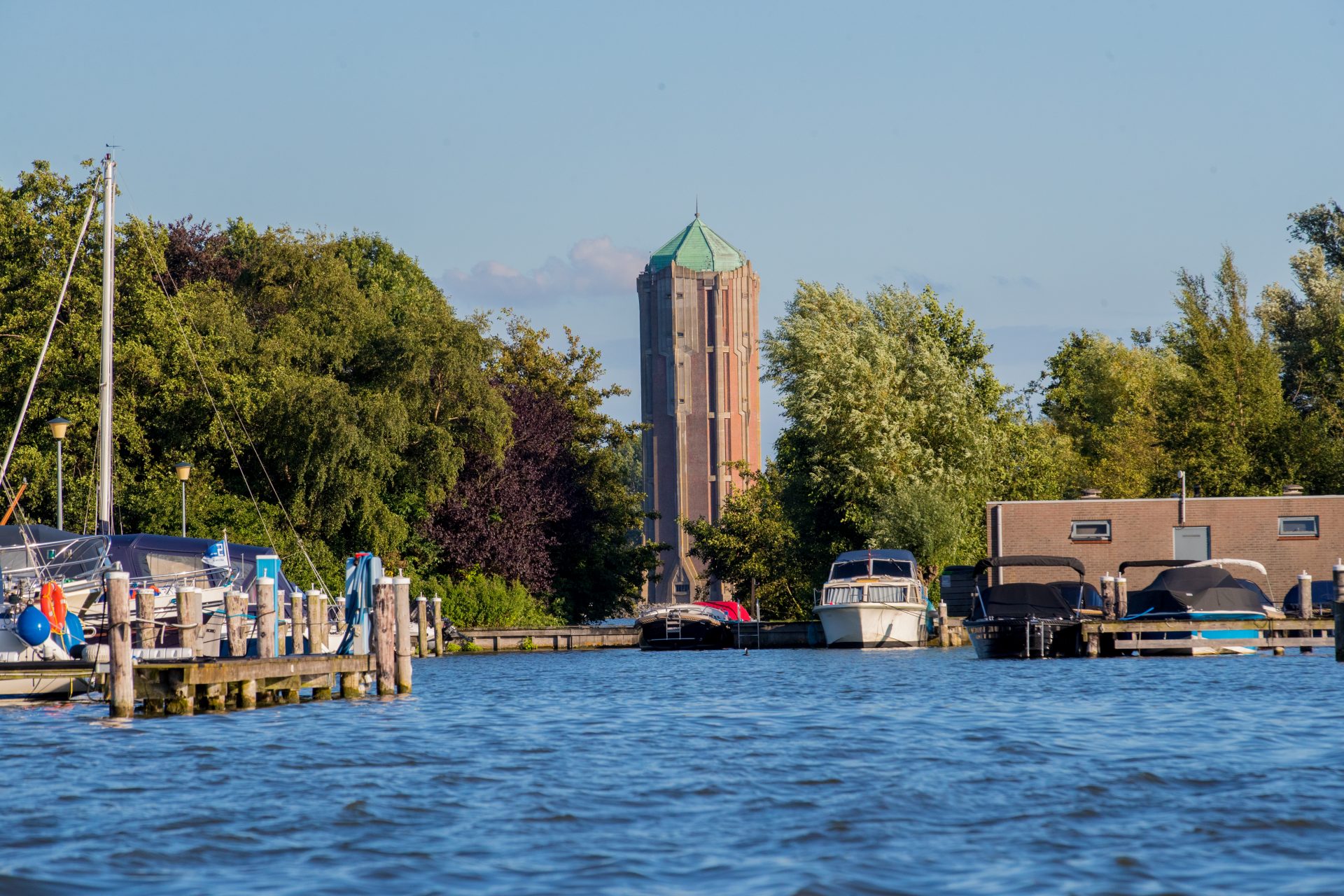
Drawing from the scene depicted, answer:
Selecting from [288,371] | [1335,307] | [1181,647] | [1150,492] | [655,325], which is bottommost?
[1181,647]

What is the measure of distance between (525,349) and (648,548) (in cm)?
1037

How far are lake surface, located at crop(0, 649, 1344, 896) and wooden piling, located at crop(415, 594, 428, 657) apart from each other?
23.8 m

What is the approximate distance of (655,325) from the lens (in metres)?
131

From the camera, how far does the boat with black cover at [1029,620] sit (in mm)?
38156

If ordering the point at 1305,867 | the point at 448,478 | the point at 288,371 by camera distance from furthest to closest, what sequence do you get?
the point at 448,478, the point at 288,371, the point at 1305,867

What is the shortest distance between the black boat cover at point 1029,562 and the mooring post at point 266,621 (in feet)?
88.3

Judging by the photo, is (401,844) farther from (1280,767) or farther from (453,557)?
(453,557)

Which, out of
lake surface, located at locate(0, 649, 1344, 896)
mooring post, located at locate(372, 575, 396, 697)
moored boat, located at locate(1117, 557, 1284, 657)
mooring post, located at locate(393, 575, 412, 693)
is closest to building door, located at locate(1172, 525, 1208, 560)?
moored boat, located at locate(1117, 557, 1284, 657)

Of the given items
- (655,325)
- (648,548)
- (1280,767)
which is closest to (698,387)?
(655,325)

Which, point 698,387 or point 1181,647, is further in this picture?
point 698,387

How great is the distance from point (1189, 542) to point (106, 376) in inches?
1292

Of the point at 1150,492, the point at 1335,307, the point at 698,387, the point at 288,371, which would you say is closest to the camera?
the point at 288,371

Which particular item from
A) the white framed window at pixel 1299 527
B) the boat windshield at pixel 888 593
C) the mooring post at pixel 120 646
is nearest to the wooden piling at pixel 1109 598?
the boat windshield at pixel 888 593

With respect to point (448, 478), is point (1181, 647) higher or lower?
lower
